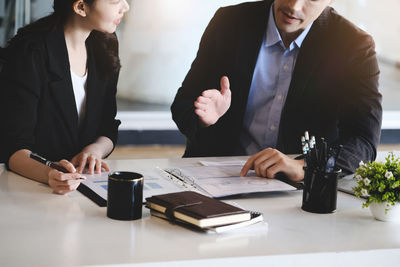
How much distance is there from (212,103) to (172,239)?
0.90 m

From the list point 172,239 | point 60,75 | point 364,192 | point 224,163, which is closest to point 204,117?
point 224,163

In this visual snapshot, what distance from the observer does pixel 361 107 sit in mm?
1921

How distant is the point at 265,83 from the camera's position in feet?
7.05

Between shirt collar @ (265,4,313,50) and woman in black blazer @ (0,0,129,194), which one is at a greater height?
shirt collar @ (265,4,313,50)

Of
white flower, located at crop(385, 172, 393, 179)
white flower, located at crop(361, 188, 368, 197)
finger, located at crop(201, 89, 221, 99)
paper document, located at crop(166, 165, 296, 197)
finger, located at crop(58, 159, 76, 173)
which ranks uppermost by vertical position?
finger, located at crop(201, 89, 221, 99)

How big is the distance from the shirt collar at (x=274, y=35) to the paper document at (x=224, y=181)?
669 millimetres

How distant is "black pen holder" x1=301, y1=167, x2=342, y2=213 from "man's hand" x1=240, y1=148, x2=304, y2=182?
23 centimetres

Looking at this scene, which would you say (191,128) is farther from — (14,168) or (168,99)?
(168,99)

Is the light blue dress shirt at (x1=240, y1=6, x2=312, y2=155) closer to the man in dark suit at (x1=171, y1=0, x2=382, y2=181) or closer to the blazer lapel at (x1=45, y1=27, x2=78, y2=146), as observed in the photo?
the man in dark suit at (x1=171, y1=0, x2=382, y2=181)

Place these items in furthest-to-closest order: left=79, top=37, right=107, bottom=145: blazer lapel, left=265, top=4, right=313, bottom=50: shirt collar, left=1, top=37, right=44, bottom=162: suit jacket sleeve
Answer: left=265, top=4, right=313, bottom=50: shirt collar
left=79, top=37, right=107, bottom=145: blazer lapel
left=1, top=37, right=44, bottom=162: suit jacket sleeve

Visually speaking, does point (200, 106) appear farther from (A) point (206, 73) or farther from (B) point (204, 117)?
(A) point (206, 73)

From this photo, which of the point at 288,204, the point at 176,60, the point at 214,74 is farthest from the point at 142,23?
the point at 288,204

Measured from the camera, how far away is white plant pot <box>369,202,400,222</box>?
47.6 inches

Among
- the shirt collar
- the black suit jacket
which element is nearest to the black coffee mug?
the black suit jacket
